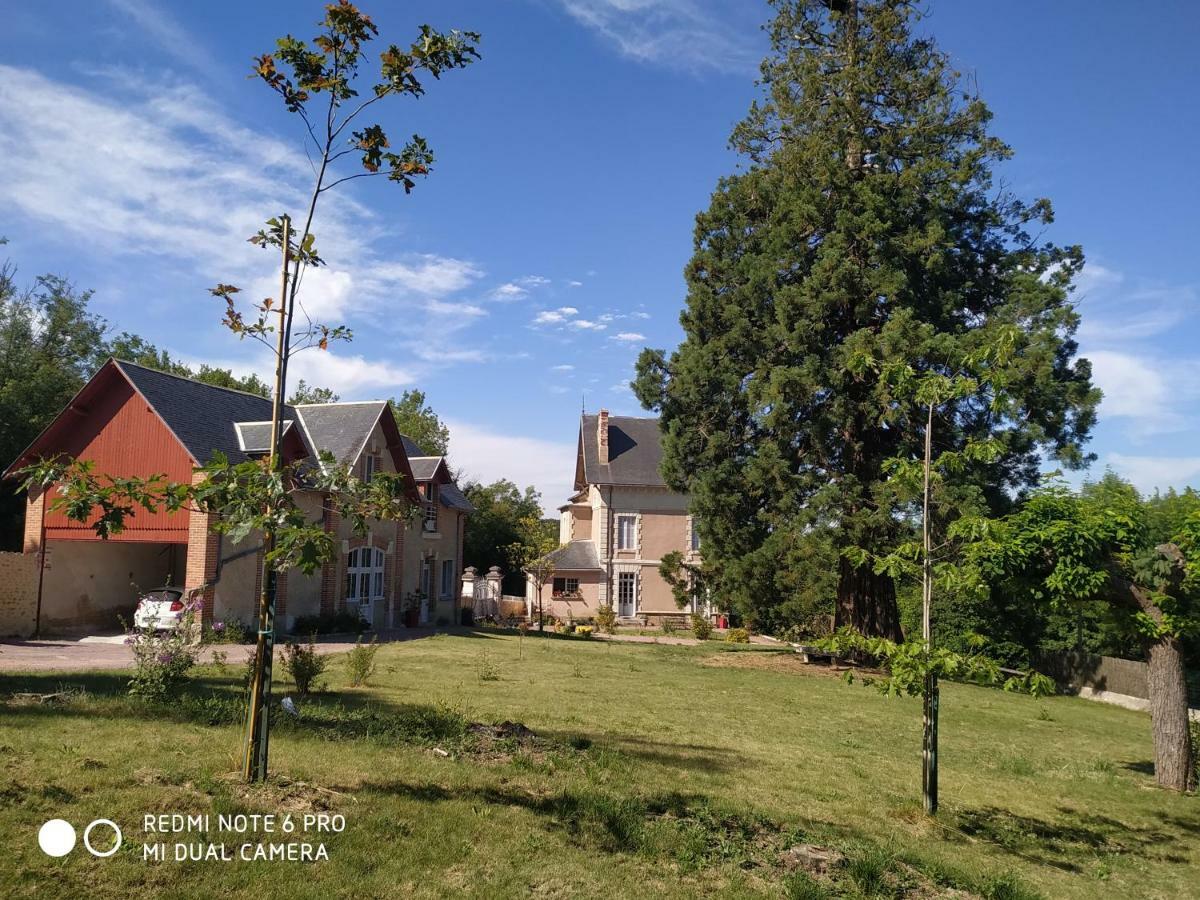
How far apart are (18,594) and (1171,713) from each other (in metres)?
24.5

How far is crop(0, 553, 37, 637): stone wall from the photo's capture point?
19.8m

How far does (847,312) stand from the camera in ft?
74.5

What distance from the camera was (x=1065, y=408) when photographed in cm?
2108

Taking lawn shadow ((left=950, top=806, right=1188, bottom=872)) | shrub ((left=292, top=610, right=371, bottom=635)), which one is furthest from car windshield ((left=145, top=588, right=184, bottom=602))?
lawn shadow ((left=950, top=806, right=1188, bottom=872))

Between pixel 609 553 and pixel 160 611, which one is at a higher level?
pixel 609 553

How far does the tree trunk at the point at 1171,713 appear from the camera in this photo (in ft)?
34.9

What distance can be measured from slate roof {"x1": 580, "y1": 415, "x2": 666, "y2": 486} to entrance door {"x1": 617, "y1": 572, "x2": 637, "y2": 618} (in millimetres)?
4881

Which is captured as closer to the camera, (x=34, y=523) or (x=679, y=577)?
(x=34, y=523)

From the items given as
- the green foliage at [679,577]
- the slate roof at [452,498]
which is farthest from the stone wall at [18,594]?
the green foliage at [679,577]

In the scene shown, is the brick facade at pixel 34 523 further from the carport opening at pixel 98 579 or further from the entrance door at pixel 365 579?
the entrance door at pixel 365 579

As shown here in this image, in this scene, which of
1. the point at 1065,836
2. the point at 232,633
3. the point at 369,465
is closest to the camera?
the point at 1065,836

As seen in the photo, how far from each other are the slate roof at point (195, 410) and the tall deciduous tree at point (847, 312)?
13.4 meters

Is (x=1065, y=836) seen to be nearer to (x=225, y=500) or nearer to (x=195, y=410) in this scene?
(x=225, y=500)

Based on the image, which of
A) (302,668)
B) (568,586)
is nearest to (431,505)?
(568,586)
